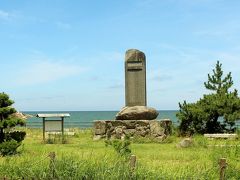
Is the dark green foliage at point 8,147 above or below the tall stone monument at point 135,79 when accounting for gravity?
below

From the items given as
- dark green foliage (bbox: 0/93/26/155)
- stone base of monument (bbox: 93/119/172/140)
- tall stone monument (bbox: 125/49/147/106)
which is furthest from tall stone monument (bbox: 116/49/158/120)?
dark green foliage (bbox: 0/93/26/155)

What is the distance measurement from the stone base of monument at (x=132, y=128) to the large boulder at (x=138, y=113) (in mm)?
294

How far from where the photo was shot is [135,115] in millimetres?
22312

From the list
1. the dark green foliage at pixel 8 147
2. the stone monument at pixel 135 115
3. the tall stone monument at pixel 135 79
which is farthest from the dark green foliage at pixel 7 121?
the tall stone monument at pixel 135 79

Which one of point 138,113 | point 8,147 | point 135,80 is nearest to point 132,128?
point 138,113

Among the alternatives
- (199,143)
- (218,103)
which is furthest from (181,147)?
(218,103)

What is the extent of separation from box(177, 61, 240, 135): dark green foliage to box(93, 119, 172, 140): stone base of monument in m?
1.30

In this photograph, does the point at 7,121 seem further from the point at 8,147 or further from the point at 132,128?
the point at 132,128

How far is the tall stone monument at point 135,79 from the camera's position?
23.0 m

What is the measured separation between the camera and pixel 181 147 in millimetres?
17688

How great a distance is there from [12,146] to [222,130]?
12267 millimetres

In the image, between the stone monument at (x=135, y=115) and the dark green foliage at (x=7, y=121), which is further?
the stone monument at (x=135, y=115)

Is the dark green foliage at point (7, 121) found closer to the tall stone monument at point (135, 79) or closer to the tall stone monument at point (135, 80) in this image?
the tall stone monument at point (135, 80)

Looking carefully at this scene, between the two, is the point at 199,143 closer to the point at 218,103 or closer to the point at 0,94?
the point at 218,103
